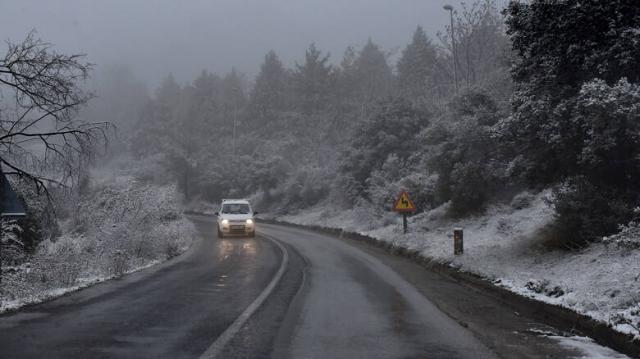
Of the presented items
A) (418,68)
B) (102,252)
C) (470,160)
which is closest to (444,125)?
(470,160)

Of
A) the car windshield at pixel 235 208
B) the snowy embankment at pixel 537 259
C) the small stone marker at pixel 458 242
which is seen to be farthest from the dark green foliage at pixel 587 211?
the car windshield at pixel 235 208

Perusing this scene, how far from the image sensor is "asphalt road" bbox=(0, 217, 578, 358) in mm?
6645

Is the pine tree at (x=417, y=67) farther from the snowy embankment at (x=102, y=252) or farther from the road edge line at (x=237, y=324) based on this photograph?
the road edge line at (x=237, y=324)

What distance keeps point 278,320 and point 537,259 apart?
6.84 metres

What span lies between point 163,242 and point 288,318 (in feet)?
45.8

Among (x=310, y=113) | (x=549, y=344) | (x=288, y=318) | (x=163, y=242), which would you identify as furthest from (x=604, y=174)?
(x=310, y=113)

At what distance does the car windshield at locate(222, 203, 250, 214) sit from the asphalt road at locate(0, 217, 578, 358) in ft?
50.8

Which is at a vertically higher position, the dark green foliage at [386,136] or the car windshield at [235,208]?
the dark green foliage at [386,136]

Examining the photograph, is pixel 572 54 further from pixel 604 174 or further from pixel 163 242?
pixel 163 242

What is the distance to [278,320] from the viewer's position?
847cm

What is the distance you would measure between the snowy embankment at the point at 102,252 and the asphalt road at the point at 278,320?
94 centimetres

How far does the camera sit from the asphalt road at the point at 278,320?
6645 mm

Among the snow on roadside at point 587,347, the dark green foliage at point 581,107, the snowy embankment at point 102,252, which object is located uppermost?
the dark green foliage at point 581,107

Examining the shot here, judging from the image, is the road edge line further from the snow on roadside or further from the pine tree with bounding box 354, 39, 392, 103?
the pine tree with bounding box 354, 39, 392, 103
